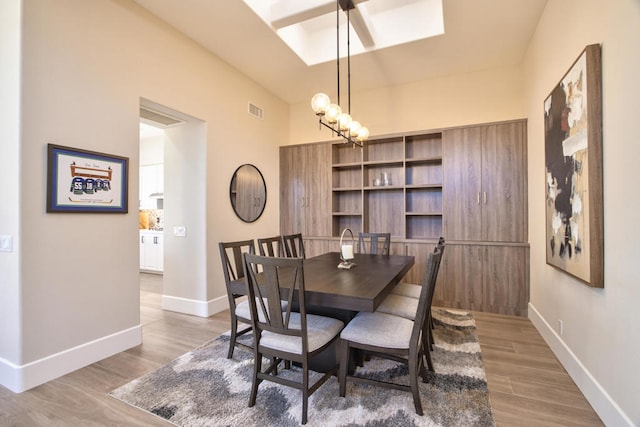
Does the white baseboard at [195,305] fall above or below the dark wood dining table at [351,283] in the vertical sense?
below

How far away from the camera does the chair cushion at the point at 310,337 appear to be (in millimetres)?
1877

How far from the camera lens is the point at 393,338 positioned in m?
1.91

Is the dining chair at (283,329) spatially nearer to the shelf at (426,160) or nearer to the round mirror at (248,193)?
the round mirror at (248,193)

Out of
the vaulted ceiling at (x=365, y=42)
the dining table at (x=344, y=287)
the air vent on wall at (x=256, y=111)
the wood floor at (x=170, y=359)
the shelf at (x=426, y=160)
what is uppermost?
the vaulted ceiling at (x=365, y=42)

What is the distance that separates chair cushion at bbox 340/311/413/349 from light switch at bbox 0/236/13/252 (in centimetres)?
245

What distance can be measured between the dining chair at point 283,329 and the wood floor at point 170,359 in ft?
2.38

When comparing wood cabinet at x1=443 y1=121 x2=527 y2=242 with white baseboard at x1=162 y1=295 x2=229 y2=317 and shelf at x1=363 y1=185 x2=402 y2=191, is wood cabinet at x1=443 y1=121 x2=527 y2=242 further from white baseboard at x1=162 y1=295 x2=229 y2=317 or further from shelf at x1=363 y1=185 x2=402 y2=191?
white baseboard at x1=162 y1=295 x2=229 y2=317

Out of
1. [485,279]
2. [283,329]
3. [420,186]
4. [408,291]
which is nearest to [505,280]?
[485,279]

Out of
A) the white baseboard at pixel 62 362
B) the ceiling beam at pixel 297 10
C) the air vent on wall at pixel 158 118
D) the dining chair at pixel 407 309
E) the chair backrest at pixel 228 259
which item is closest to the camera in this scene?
the white baseboard at pixel 62 362

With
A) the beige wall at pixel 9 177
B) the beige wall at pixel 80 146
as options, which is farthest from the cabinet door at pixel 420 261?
the beige wall at pixel 9 177

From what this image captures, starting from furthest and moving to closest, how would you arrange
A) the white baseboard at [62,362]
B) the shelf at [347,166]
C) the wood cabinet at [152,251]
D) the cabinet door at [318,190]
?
the wood cabinet at [152,251]
the cabinet door at [318,190]
the shelf at [347,166]
the white baseboard at [62,362]

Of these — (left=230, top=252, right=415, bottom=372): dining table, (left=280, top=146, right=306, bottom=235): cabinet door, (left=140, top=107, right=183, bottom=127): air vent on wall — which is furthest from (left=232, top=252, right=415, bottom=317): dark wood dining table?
(left=140, top=107, right=183, bottom=127): air vent on wall

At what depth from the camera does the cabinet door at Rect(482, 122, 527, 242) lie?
12.3ft

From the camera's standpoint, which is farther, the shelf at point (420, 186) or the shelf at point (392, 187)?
the shelf at point (392, 187)
